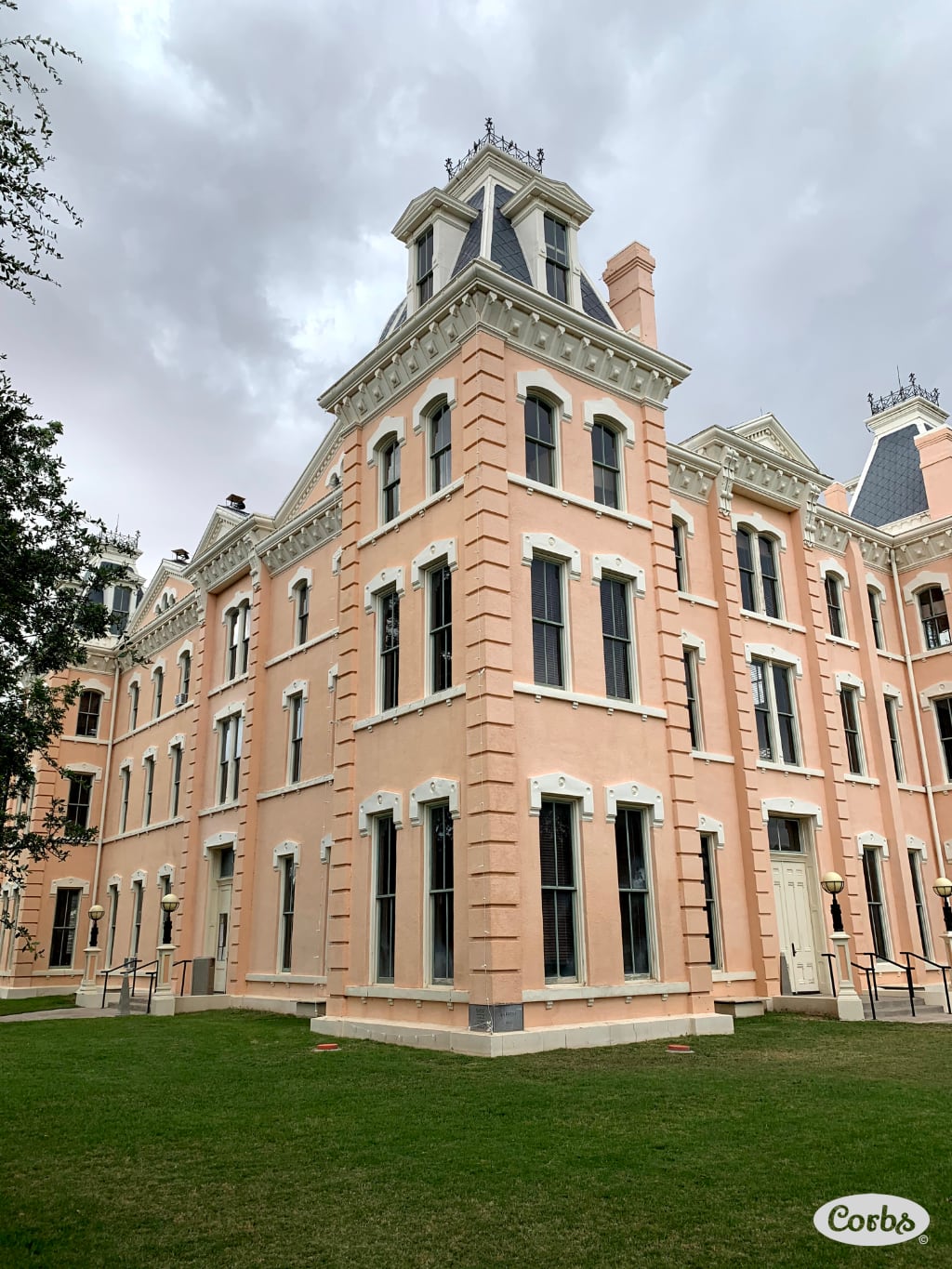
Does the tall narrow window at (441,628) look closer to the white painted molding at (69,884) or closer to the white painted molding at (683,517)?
the white painted molding at (683,517)

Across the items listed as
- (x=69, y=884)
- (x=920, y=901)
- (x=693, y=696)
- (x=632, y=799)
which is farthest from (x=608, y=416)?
(x=69, y=884)

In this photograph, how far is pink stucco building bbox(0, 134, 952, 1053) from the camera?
1547 cm

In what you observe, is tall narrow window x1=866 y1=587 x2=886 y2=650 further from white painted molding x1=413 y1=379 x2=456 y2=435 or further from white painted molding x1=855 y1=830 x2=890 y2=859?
white painted molding x1=413 y1=379 x2=456 y2=435

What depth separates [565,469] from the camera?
17797 mm

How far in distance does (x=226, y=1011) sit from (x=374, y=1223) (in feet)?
59.2

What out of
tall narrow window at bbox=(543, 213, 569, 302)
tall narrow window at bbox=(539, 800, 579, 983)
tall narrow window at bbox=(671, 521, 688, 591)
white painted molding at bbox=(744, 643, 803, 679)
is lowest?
tall narrow window at bbox=(539, 800, 579, 983)

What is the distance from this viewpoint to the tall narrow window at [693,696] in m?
21.1

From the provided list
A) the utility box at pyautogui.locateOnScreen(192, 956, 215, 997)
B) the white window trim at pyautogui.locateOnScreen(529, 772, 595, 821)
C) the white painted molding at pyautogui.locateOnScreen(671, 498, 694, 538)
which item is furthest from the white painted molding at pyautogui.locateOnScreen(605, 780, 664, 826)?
the utility box at pyautogui.locateOnScreen(192, 956, 215, 997)

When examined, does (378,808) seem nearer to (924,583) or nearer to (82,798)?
(924,583)

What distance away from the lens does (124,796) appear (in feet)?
117

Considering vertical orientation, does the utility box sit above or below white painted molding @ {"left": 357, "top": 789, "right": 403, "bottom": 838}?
below

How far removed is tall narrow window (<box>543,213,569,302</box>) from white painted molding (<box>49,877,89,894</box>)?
27660 millimetres

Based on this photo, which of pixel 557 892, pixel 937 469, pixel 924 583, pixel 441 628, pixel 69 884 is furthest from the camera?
pixel 69 884

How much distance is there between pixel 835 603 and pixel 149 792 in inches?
887
